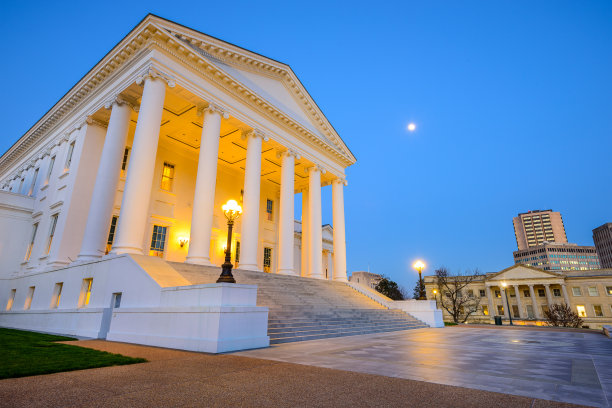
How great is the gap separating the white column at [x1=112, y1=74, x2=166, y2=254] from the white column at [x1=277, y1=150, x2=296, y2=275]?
29.5 feet

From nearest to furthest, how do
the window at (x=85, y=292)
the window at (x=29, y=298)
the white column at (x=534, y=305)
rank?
1. the window at (x=85, y=292)
2. the window at (x=29, y=298)
3. the white column at (x=534, y=305)

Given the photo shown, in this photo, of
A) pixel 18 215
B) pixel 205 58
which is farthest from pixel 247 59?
pixel 18 215

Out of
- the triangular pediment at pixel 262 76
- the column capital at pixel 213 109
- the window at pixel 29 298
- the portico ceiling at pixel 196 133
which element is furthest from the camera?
the window at pixel 29 298

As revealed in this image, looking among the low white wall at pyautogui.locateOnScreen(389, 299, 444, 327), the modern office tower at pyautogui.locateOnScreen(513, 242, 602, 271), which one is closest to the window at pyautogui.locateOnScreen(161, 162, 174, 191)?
the low white wall at pyautogui.locateOnScreen(389, 299, 444, 327)

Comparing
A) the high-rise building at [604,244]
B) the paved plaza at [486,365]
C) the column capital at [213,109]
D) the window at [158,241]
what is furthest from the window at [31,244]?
the high-rise building at [604,244]

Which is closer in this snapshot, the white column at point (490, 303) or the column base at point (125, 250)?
the column base at point (125, 250)

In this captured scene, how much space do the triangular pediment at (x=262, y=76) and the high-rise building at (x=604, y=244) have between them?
166885 millimetres

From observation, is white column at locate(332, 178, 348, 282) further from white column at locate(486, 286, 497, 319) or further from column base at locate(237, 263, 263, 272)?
white column at locate(486, 286, 497, 319)

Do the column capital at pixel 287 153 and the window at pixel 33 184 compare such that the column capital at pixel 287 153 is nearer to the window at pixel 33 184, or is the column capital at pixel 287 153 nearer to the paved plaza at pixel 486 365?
the paved plaza at pixel 486 365

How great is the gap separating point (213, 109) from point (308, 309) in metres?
11.8

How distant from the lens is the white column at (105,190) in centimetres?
1512

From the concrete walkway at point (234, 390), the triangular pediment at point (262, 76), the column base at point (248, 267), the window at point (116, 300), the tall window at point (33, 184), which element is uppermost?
the triangular pediment at point (262, 76)

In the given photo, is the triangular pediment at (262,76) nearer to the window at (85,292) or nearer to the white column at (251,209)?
the white column at (251,209)

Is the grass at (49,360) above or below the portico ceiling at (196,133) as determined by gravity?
below
